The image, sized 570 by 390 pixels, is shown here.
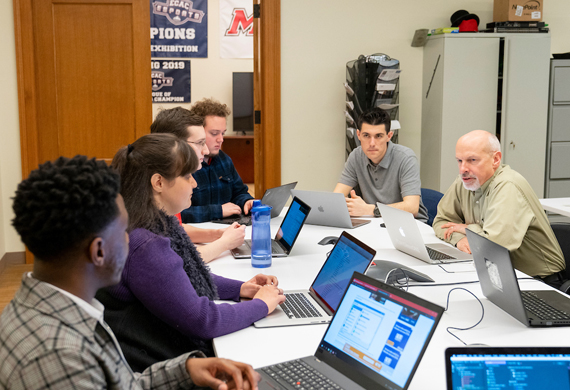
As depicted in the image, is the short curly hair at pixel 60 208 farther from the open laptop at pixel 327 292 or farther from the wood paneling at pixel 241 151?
the wood paneling at pixel 241 151

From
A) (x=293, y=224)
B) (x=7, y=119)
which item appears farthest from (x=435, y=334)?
(x=7, y=119)

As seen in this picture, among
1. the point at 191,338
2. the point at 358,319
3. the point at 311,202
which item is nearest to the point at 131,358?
the point at 191,338

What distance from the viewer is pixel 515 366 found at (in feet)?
2.92

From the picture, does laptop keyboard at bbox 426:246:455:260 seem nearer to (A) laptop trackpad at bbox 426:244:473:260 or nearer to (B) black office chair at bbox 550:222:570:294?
(A) laptop trackpad at bbox 426:244:473:260

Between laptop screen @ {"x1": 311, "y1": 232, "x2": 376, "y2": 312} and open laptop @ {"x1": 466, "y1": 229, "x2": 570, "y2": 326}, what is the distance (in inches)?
14.4

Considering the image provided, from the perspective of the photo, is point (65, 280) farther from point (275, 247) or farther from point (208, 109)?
point (208, 109)

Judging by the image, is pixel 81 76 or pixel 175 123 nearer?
pixel 175 123

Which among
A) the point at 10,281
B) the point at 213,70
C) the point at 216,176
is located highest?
the point at 213,70

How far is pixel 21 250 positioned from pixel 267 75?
246 centimetres

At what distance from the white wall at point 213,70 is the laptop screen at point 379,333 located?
667cm

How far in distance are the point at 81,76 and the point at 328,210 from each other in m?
2.60

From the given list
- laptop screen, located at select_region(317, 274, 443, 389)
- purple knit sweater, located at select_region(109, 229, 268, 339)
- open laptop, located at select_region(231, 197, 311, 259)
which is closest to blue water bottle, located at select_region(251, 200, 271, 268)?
open laptop, located at select_region(231, 197, 311, 259)

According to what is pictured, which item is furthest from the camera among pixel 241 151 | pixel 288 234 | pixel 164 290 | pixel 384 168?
pixel 241 151

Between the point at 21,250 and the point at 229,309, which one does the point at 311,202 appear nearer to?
the point at 229,309
